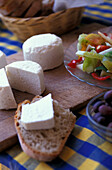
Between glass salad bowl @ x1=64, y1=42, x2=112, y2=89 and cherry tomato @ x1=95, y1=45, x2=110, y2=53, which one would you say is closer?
glass salad bowl @ x1=64, y1=42, x2=112, y2=89

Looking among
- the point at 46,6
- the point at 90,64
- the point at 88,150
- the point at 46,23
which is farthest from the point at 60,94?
the point at 46,6

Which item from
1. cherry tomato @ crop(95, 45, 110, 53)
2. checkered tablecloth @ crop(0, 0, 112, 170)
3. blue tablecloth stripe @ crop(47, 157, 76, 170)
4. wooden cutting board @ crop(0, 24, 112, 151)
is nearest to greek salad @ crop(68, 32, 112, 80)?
cherry tomato @ crop(95, 45, 110, 53)

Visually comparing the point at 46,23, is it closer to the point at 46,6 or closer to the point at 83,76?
the point at 46,6

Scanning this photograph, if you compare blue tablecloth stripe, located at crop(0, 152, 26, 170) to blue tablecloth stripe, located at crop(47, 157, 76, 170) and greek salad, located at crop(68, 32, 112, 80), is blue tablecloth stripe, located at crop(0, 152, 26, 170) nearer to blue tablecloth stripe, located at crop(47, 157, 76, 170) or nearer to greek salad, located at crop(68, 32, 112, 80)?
blue tablecloth stripe, located at crop(47, 157, 76, 170)

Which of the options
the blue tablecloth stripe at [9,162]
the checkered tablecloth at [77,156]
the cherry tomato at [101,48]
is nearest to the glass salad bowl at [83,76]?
the cherry tomato at [101,48]

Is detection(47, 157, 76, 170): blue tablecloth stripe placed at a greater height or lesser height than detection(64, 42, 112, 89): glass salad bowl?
lesser

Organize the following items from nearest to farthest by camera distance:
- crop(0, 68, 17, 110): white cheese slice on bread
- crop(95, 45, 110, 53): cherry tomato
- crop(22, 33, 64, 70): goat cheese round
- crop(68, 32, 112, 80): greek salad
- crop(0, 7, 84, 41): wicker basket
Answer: crop(0, 68, 17, 110): white cheese slice on bread → crop(68, 32, 112, 80): greek salad → crop(95, 45, 110, 53): cherry tomato → crop(22, 33, 64, 70): goat cheese round → crop(0, 7, 84, 41): wicker basket
